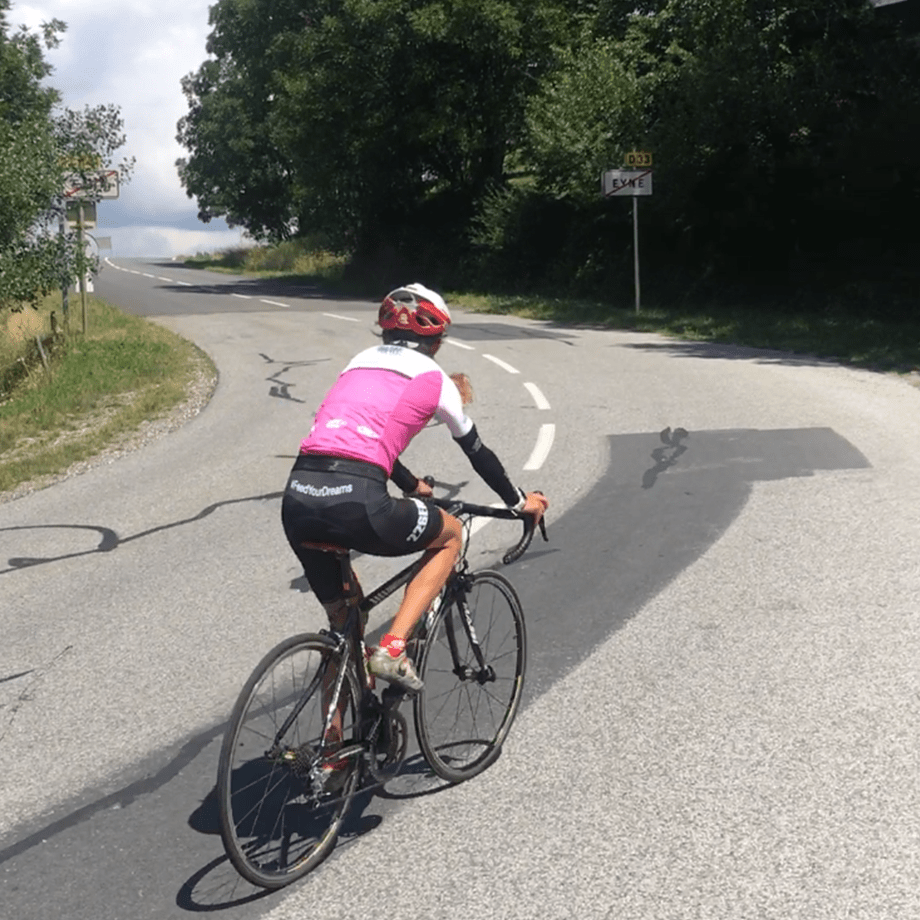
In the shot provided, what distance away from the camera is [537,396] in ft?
48.5


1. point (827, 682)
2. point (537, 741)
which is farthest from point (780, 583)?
point (537, 741)

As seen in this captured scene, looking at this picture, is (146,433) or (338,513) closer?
(338,513)

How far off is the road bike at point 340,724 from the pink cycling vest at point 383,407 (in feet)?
1.11

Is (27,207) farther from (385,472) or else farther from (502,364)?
(385,472)

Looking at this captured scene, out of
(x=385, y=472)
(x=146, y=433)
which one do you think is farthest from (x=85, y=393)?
(x=385, y=472)

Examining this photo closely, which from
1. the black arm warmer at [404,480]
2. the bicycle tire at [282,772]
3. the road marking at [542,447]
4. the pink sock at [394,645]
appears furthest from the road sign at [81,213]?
the bicycle tire at [282,772]

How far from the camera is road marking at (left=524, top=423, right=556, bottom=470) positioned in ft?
35.2

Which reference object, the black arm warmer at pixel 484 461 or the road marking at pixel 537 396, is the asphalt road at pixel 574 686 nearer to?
the black arm warmer at pixel 484 461

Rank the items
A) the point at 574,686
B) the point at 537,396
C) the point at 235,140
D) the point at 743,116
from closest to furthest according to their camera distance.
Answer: the point at 574,686 < the point at 537,396 < the point at 743,116 < the point at 235,140

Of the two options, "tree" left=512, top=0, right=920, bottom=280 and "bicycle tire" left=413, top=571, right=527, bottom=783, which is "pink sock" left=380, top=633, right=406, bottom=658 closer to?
"bicycle tire" left=413, top=571, right=527, bottom=783

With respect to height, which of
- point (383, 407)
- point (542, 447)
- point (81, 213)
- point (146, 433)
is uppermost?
point (81, 213)

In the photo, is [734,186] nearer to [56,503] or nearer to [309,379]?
[309,379]

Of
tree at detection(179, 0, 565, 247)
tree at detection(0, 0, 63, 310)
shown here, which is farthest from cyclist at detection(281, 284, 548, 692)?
tree at detection(179, 0, 565, 247)

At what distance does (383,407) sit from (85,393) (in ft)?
42.4
